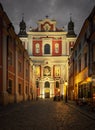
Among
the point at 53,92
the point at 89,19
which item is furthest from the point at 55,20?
the point at 89,19

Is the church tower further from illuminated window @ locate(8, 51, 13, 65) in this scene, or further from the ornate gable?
illuminated window @ locate(8, 51, 13, 65)

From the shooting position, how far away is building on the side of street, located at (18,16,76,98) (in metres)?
Result: 86.8

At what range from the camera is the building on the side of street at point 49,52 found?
86.8 meters

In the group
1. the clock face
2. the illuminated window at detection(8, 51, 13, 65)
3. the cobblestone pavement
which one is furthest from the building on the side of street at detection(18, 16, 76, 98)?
the cobblestone pavement

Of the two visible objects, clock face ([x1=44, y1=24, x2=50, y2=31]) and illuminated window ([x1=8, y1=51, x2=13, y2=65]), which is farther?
clock face ([x1=44, y1=24, x2=50, y2=31])

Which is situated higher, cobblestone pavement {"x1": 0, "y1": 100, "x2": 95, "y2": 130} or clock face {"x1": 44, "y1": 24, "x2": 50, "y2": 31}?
clock face {"x1": 44, "y1": 24, "x2": 50, "y2": 31}

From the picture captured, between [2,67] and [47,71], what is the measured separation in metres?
59.9

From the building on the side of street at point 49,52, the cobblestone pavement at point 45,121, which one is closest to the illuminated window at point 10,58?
the cobblestone pavement at point 45,121

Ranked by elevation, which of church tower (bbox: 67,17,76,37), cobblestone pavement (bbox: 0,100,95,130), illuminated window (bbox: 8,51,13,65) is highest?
church tower (bbox: 67,17,76,37)

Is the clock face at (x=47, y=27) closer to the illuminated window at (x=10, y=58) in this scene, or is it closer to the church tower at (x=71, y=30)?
the church tower at (x=71, y=30)

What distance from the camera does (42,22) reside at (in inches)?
3504

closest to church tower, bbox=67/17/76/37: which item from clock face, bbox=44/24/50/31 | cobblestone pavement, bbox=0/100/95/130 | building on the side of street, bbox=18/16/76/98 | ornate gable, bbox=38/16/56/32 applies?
building on the side of street, bbox=18/16/76/98

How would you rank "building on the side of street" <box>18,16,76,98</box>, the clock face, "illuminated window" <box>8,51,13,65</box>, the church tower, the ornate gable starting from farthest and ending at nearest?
the church tower
the ornate gable
the clock face
"building on the side of street" <box>18,16,76,98</box>
"illuminated window" <box>8,51,13,65</box>

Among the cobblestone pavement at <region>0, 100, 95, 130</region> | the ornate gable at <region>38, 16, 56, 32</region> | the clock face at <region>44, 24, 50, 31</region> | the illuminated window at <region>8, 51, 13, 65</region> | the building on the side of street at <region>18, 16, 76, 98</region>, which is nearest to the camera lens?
the cobblestone pavement at <region>0, 100, 95, 130</region>
